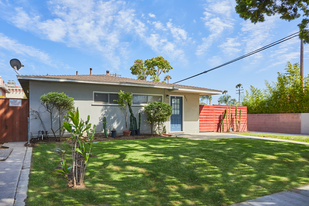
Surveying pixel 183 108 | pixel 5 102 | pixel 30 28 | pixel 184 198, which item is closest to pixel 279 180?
pixel 184 198

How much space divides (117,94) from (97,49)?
33.4 feet

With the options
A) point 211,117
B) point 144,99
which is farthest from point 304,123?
point 144,99

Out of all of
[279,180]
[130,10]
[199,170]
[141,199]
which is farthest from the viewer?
[130,10]

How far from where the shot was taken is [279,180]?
3852 millimetres

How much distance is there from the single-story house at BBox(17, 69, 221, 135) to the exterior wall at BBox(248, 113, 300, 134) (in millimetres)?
8251

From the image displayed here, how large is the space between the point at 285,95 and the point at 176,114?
10.7m

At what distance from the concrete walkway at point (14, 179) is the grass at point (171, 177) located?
14cm

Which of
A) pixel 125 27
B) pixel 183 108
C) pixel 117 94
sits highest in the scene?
pixel 125 27

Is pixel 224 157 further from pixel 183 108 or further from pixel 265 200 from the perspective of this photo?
pixel 183 108

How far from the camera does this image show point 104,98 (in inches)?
365

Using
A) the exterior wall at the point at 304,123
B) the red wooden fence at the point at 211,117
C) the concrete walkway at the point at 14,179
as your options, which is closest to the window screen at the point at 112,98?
the concrete walkway at the point at 14,179

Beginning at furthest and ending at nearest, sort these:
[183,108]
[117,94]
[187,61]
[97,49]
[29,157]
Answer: [187,61]
[97,49]
[183,108]
[117,94]
[29,157]

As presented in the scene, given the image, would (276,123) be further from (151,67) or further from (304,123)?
(151,67)

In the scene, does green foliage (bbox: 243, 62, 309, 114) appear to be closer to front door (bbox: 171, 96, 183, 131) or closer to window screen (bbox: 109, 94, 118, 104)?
front door (bbox: 171, 96, 183, 131)
